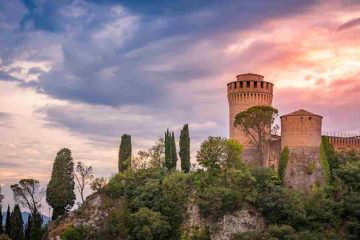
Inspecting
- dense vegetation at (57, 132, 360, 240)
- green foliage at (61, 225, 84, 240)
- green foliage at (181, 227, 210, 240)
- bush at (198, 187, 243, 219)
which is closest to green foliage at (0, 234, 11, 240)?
green foliage at (61, 225, 84, 240)

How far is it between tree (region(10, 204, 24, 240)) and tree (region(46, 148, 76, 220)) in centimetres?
434

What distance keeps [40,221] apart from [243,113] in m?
25.5

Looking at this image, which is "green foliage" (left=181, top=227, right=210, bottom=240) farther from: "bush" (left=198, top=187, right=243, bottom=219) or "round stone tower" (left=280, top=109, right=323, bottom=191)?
"round stone tower" (left=280, top=109, right=323, bottom=191)

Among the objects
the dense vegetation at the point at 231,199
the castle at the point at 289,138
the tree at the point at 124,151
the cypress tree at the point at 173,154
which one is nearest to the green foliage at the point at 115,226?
the dense vegetation at the point at 231,199

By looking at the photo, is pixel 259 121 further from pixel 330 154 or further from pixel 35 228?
pixel 35 228

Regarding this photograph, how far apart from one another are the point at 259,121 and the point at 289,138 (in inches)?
137

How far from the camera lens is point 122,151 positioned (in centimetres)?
6481

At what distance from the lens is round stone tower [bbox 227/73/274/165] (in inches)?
2359

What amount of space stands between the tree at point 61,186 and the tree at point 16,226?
14.2 feet

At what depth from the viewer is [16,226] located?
61.2 metres

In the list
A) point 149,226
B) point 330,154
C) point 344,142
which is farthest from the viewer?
point 344,142

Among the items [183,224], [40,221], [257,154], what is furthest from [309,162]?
[40,221]

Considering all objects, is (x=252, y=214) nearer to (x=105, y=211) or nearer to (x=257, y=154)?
(x=257, y=154)

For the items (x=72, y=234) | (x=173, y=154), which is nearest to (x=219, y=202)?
(x=173, y=154)
